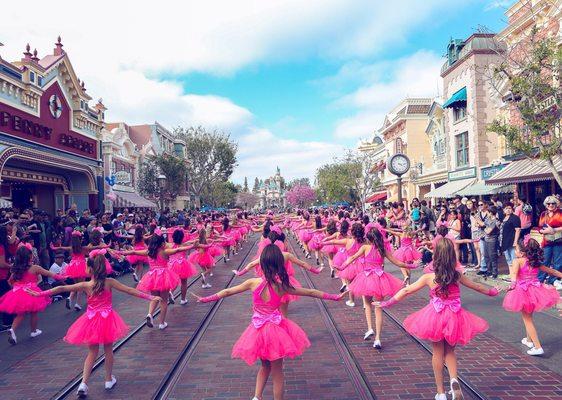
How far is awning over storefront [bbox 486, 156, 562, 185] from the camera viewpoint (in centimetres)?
1658

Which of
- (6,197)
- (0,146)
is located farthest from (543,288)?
(6,197)

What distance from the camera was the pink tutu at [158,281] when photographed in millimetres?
7941

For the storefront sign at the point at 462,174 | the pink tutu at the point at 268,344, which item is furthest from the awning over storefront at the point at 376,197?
the pink tutu at the point at 268,344

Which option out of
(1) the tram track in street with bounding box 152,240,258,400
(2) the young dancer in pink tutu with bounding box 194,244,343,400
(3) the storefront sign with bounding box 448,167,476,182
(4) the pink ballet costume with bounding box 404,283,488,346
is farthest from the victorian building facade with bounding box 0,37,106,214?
(3) the storefront sign with bounding box 448,167,476,182

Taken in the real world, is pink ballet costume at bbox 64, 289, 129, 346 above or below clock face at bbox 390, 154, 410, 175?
below

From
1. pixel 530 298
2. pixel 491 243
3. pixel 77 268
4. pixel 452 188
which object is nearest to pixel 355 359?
pixel 530 298

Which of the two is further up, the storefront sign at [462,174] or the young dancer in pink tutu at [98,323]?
the storefront sign at [462,174]

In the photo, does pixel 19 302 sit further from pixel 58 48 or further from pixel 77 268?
pixel 58 48

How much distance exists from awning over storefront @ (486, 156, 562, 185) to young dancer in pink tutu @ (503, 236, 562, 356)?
454 inches

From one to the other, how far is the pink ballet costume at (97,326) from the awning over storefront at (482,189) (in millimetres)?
21808

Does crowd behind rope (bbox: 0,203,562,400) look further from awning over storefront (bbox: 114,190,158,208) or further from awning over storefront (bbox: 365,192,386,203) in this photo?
awning over storefront (bbox: 365,192,386,203)

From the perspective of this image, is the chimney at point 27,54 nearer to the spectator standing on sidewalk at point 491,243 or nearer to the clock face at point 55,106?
the clock face at point 55,106

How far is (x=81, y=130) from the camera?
84.7ft

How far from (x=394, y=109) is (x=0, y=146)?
38240mm
